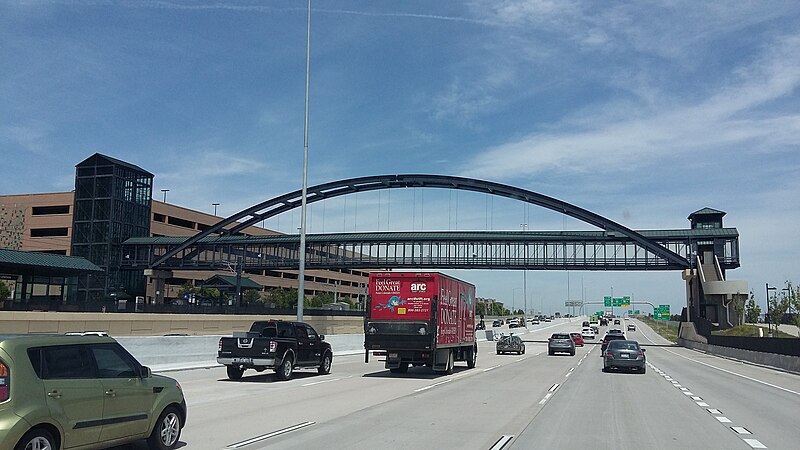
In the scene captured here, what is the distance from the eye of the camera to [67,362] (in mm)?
8219

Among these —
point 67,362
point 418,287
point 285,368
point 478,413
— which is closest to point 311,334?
point 285,368

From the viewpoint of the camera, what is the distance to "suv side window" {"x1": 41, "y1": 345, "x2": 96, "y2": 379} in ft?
26.0

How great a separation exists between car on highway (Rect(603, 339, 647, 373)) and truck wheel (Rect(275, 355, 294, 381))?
14.4m

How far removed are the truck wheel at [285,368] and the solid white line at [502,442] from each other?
38.7 ft

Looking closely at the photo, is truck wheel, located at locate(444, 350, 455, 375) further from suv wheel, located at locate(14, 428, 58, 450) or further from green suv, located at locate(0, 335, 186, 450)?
suv wheel, located at locate(14, 428, 58, 450)

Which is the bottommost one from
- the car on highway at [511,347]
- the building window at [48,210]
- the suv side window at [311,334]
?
the car on highway at [511,347]

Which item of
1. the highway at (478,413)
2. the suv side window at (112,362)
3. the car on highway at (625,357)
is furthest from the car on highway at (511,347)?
the suv side window at (112,362)

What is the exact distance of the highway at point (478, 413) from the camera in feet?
37.0

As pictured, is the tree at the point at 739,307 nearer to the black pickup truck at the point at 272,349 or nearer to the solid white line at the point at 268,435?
the black pickup truck at the point at 272,349

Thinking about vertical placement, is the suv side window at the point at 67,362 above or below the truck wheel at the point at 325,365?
above

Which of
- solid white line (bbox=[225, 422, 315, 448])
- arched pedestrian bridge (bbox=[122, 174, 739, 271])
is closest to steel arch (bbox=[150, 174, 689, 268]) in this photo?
arched pedestrian bridge (bbox=[122, 174, 739, 271])

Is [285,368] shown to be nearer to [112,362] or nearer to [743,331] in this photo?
[112,362]

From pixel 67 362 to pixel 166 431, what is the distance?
2.12 meters

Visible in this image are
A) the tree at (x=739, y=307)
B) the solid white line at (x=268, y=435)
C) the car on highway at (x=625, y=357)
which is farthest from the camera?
the tree at (x=739, y=307)
